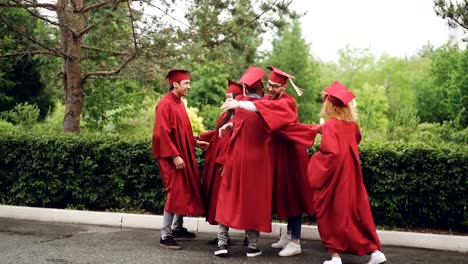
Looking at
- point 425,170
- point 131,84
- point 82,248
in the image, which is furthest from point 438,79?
point 82,248

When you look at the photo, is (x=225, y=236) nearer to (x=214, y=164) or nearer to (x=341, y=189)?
(x=214, y=164)

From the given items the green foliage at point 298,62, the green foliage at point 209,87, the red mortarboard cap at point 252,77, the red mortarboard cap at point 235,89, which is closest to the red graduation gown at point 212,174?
the red mortarboard cap at point 235,89

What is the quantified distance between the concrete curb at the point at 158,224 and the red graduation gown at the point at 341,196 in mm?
1363

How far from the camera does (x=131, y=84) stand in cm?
1392

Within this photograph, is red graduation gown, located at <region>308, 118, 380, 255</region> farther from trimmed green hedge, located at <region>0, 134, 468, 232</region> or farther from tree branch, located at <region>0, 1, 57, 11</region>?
tree branch, located at <region>0, 1, 57, 11</region>

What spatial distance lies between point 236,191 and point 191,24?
5.15 m

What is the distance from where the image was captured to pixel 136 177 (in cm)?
894

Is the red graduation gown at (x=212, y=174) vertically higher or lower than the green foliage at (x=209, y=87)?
lower

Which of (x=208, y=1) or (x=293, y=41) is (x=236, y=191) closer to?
(x=208, y=1)

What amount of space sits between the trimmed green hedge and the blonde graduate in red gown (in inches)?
68.3

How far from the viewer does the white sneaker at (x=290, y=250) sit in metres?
6.65

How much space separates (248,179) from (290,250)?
0.98 m

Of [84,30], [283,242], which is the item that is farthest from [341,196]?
[84,30]

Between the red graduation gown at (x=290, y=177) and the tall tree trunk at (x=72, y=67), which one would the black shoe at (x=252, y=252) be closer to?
the red graduation gown at (x=290, y=177)
